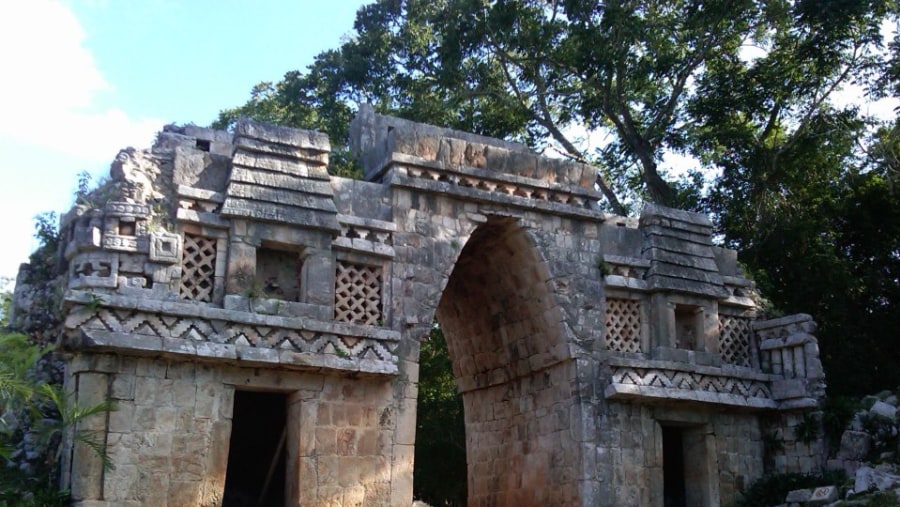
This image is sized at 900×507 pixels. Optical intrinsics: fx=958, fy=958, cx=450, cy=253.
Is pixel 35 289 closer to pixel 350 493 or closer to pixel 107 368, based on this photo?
pixel 107 368

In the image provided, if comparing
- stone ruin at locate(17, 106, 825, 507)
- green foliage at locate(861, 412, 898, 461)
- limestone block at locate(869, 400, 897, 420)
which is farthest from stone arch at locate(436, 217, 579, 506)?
limestone block at locate(869, 400, 897, 420)

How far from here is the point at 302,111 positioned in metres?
20.1

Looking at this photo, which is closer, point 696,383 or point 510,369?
point 696,383

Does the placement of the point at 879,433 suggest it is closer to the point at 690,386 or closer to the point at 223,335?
the point at 690,386

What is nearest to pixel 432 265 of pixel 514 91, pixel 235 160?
pixel 235 160

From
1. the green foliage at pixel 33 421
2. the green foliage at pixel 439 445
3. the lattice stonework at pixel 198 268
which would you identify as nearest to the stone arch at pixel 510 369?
the lattice stonework at pixel 198 268

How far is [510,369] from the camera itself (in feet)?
43.2

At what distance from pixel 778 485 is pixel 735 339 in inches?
80.6

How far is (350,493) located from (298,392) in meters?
1.18

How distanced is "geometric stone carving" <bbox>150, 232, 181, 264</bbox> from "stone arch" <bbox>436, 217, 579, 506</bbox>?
3.98m

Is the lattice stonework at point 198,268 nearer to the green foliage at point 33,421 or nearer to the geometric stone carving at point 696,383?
the green foliage at point 33,421

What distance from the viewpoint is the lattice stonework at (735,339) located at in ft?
42.9

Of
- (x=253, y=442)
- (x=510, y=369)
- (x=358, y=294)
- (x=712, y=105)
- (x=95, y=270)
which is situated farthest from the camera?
(x=712, y=105)

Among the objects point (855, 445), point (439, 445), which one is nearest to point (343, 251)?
point (855, 445)
